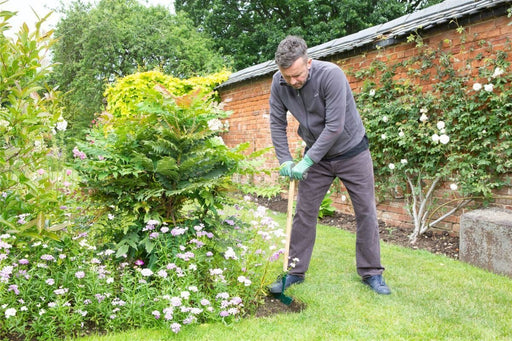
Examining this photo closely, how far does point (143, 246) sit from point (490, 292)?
2582mm

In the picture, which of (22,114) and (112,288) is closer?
(22,114)

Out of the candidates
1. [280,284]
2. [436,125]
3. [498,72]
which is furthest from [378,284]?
[498,72]

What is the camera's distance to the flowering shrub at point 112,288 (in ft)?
7.38

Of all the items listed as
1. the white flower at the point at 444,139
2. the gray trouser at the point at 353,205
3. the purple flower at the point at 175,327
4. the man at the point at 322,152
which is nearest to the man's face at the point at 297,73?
the man at the point at 322,152

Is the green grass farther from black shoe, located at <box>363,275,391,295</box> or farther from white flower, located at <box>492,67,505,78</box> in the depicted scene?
white flower, located at <box>492,67,505,78</box>

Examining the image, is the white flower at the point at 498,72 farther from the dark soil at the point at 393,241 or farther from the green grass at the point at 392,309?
the green grass at the point at 392,309

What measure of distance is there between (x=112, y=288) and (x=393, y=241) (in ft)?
10.8

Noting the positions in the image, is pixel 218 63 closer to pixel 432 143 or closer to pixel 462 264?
pixel 432 143

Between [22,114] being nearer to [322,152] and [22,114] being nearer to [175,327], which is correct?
[175,327]

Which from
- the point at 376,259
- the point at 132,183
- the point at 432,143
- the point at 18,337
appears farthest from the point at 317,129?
the point at 18,337

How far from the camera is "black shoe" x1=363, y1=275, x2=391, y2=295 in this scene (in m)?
3.05

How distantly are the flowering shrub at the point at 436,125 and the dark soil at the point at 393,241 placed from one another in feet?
0.49

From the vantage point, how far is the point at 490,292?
304cm

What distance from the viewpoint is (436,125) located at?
4.54 m
